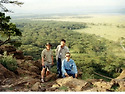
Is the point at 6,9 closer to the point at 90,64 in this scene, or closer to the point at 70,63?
the point at 70,63

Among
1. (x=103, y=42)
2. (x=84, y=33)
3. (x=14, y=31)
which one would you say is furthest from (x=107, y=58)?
(x=14, y=31)

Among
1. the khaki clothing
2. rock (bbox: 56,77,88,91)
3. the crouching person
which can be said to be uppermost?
the khaki clothing

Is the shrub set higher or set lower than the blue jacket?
lower

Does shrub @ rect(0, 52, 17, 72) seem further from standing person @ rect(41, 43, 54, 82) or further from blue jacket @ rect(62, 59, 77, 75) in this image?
blue jacket @ rect(62, 59, 77, 75)

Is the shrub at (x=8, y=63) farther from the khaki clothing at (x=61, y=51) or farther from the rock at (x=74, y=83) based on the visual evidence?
the rock at (x=74, y=83)

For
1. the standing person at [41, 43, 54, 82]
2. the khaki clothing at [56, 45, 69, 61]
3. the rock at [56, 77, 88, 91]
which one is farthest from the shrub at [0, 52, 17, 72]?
the rock at [56, 77, 88, 91]

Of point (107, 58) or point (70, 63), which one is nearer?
point (70, 63)

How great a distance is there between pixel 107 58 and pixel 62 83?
19873 mm

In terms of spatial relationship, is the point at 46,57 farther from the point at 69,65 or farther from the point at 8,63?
the point at 8,63

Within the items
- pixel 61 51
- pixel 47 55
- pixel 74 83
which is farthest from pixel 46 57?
pixel 74 83

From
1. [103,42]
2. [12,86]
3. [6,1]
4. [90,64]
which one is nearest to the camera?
[12,86]

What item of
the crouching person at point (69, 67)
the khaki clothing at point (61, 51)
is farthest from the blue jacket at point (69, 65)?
the khaki clothing at point (61, 51)

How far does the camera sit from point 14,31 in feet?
15.5

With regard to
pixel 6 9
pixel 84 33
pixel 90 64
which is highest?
pixel 6 9
